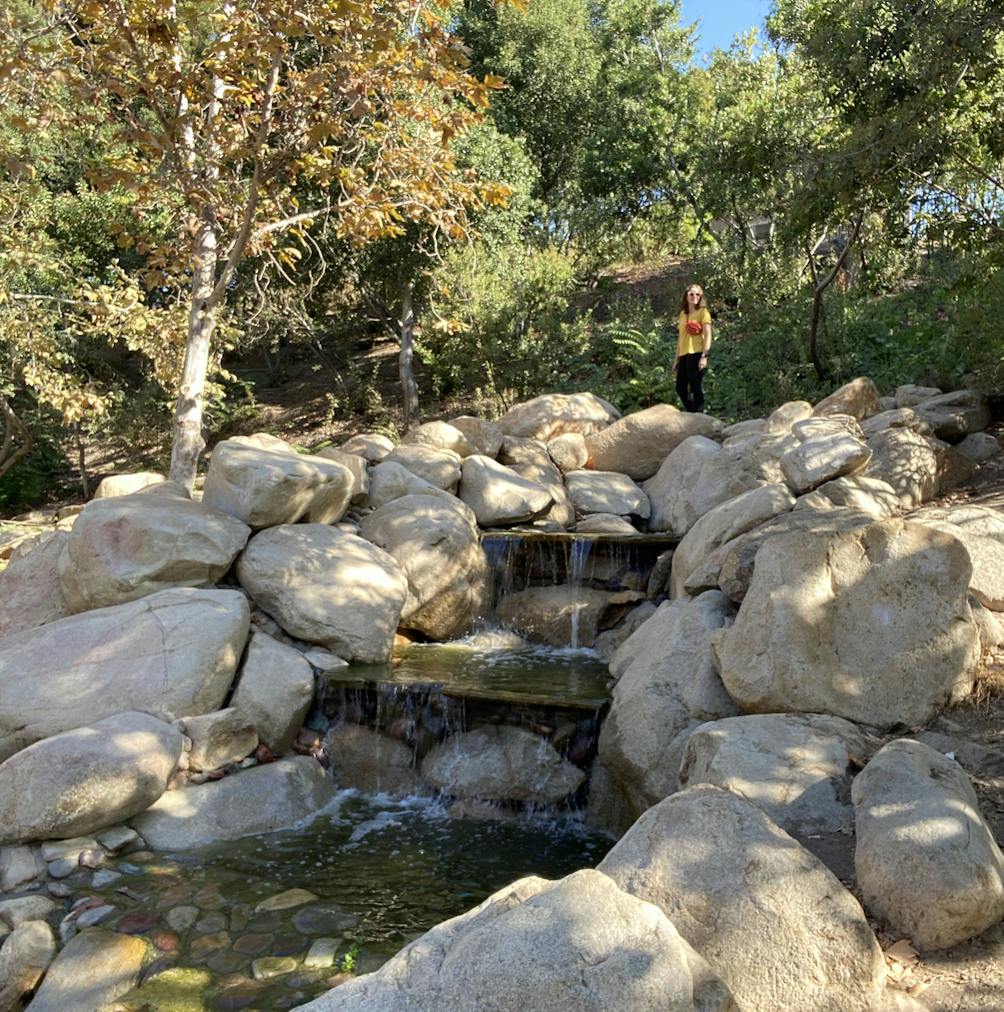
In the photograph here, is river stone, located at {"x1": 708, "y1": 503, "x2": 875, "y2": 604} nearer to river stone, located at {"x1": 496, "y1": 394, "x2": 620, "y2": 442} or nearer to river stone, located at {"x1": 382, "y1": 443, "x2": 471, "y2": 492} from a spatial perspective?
river stone, located at {"x1": 382, "y1": 443, "x2": 471, "y2": 492}

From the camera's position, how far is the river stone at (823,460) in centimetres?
804

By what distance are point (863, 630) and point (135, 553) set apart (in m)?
5.04

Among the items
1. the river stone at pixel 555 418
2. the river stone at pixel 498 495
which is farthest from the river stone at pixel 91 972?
the river stone at pixel 555 418

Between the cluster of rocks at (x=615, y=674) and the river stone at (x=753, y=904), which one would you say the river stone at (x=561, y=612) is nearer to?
the cluster of rocks at (x=615, y=674)

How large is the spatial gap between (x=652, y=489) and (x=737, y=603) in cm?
439

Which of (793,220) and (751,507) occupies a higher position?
(793,220)

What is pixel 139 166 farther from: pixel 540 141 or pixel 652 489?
pixel 540 141

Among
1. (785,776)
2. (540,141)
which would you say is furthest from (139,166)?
(540,141)

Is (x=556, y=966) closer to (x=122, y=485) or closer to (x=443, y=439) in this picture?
(x=122, y=485)

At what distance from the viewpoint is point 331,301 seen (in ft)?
58.9

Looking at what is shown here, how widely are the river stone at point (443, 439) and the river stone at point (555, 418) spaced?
1.12m

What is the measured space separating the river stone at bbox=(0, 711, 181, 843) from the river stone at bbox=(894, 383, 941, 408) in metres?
8.40

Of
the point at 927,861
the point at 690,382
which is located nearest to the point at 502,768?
the point at 927,861

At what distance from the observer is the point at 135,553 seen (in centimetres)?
727
